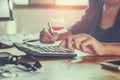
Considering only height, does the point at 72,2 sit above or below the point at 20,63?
above

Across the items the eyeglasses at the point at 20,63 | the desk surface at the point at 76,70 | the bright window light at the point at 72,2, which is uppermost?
the bright window light at the point at 72,2

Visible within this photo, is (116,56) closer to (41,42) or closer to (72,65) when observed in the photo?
(72,65)

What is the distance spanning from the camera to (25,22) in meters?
2.48

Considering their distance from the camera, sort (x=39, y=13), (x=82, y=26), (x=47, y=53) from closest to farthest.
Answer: (x=47, y=53) < (x=82, y=26) < (x=39, y=13)

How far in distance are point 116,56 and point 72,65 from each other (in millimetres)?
270

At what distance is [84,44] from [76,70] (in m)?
0.24

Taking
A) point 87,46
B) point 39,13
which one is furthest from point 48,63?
point 39,13

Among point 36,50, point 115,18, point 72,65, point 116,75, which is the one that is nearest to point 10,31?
point 115,18

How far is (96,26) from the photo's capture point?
5.35ft

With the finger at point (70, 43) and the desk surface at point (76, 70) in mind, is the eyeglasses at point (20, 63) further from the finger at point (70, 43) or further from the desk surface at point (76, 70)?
the finger at point (70, 43)

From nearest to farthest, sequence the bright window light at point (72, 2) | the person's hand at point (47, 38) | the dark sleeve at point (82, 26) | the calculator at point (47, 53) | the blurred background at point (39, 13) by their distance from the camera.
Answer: the calculator at point (47, 53), the person's hand at point (47, 38), the dark sleeve at point (82, 26), the blurred background at point (39, 13), the bright window light at point (72, 2)

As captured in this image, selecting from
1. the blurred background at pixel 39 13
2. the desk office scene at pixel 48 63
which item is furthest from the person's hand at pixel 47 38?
the blurred background at pixel 39 13

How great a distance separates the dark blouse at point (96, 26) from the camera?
59.2 inches

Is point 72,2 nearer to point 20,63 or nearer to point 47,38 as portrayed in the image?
point 47,38
